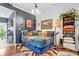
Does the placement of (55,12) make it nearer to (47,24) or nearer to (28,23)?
(47,24)

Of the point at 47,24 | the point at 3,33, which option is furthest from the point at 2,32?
the point at 47,24

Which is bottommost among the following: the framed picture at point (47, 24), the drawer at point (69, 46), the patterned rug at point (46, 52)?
the patterned rug at point (46, 52)

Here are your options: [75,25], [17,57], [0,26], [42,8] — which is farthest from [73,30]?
[0,26]

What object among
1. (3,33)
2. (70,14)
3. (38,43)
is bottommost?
(38,43)

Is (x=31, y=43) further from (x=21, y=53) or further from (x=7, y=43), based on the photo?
(x=7, y=43)

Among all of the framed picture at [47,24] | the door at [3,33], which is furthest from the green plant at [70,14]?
the door at [3,33]

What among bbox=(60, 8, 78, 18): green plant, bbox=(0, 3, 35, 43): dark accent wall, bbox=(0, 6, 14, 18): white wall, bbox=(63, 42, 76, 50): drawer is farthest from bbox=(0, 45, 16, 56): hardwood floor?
bbox=(60, 8, 78, 18): green plant

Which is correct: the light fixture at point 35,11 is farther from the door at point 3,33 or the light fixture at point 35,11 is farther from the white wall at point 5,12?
the door at point 3,33

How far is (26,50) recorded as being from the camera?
95.3 inches

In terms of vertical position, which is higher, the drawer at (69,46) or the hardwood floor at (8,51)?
the drawer at (69,46)

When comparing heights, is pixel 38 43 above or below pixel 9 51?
above

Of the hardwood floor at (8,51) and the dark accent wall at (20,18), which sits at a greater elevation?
the dark accent wall at (20,18)

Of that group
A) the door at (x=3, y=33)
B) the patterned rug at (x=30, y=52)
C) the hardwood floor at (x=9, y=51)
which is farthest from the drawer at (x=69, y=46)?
the door at (x=3, y=33)

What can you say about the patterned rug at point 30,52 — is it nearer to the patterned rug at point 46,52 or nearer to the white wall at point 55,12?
the patterned rug at point 46,52
